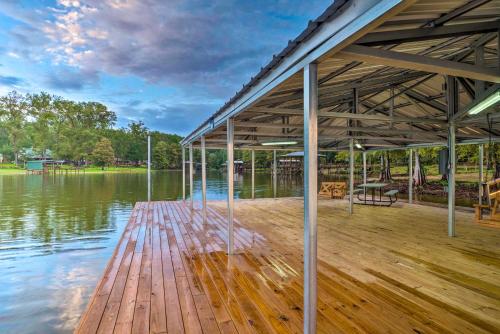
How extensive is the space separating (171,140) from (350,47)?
65.7m

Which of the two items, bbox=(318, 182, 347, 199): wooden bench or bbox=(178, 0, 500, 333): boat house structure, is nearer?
bbox=(178, 0, 500, 333): boat house structure

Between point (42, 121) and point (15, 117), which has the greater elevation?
point (15, 117)

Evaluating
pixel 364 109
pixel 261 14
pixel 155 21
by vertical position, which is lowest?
pixel 364 109

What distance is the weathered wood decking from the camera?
2.23m

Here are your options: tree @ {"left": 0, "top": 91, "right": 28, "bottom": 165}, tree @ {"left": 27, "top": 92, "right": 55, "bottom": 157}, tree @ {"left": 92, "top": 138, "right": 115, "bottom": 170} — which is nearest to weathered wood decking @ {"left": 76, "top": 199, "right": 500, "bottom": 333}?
tree @ {"left": 92, "top": 138, "right": 115, "bottom": 170}

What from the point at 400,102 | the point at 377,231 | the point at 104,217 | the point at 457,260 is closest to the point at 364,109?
the point at 400,102

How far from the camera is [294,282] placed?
10.1ft

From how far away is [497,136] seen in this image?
22.4 ft

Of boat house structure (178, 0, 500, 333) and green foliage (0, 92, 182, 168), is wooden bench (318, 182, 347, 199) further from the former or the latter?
green foliage (0, 92, 182, 168)

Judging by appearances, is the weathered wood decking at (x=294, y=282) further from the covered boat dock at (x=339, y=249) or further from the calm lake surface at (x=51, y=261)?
the calm lake surface at (x=51, y=261)

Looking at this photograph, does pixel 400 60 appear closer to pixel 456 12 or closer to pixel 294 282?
pixel 456 12

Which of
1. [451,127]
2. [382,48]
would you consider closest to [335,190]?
[451,127]

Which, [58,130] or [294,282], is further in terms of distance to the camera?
[58,130]

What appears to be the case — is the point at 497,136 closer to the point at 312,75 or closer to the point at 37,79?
the point at 312,75
